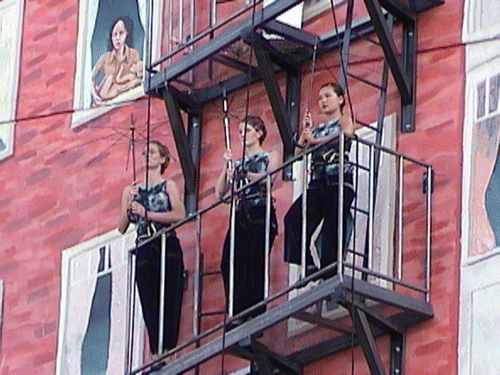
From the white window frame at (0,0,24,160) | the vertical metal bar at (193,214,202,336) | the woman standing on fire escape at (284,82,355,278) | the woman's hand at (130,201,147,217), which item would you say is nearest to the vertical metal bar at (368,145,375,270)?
the woman standing on fire escape at (284,82,355,278)

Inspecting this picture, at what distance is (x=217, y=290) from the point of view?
19047 millimetres

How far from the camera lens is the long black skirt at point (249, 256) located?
709 inches

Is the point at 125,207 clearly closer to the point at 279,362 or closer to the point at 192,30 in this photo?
the point at 192,30

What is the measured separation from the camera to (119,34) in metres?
21.3

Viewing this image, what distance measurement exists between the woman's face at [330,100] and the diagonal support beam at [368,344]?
5.03ft

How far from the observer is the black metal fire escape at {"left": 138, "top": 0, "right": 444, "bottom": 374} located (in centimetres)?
1716

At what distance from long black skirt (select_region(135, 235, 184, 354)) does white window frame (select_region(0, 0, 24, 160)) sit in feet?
11.1

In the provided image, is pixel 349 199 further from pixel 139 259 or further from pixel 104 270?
pixel 104 270

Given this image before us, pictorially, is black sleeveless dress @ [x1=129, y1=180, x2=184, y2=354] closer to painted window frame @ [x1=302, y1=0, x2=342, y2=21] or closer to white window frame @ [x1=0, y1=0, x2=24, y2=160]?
painted window frame @ [x1=302, y1=0, x2=342, y2=21]

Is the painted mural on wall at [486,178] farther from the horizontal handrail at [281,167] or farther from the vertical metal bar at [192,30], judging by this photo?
the vertical metal bar at [192,30]

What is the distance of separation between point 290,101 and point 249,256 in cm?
146

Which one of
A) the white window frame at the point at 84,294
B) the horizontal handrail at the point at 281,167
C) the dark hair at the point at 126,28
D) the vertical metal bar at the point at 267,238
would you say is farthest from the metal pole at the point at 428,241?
the dark hair at the point at 126,28

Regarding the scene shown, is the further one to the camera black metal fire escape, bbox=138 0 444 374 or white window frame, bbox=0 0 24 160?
white window frame, bbox=0 0 24 160

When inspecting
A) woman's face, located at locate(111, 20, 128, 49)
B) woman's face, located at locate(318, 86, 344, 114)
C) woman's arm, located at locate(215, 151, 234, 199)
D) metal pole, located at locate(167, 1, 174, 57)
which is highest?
woman's face, located at locate(111, 20, 128, 49)
